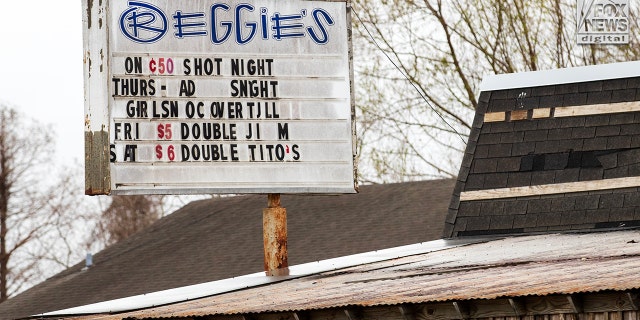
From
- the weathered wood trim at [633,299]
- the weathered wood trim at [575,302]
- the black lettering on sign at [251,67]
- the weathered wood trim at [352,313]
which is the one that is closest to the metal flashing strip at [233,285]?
the black lettering on sign at [251,67]

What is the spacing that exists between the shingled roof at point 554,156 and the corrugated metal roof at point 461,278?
1312 millimetres

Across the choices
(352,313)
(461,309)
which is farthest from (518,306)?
(352,313)

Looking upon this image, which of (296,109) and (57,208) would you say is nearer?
(296,109)

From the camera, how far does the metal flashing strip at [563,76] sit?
58.0 ft

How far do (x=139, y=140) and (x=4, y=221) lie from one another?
93.8ft

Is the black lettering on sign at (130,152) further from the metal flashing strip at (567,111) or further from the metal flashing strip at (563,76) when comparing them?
the metal flashing strip at (563,76)

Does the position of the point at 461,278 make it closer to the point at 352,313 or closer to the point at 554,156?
the point at 352,313

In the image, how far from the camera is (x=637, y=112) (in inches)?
684

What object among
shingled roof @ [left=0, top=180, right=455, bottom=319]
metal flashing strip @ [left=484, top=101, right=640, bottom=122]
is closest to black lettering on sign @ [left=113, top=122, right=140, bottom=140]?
metal flashing strip @ [left=484, top=101, right=640, bottom=122]

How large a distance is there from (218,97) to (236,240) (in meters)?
11.5

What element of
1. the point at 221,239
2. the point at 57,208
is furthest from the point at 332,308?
the point at 57,208

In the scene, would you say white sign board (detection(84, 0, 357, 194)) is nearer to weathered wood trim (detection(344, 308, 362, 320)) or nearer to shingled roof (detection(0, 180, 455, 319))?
weathered wood trim (detection(344, 308, 362, 320))

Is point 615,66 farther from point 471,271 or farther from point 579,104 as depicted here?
point 471,271

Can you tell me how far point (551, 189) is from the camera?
17578mm
